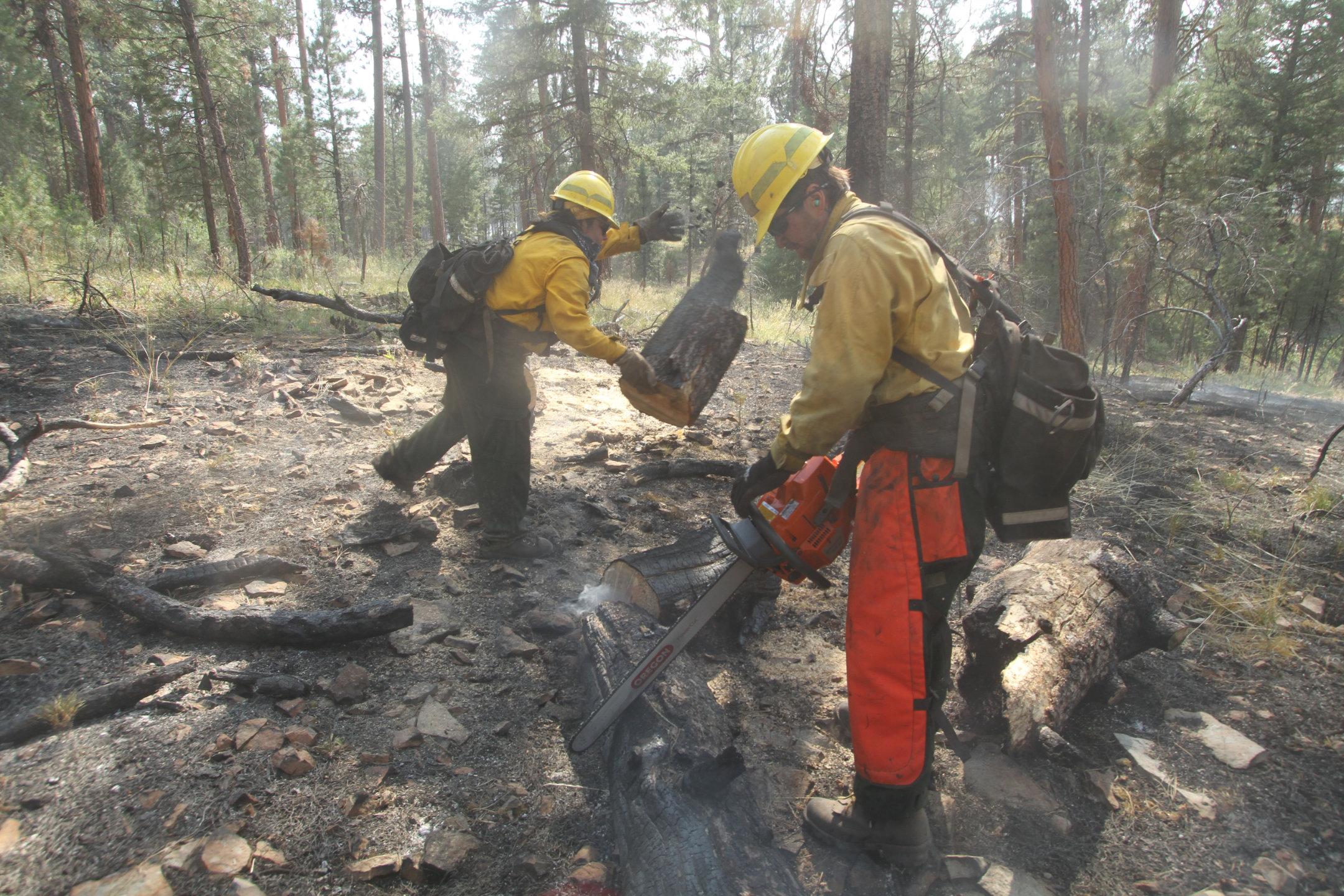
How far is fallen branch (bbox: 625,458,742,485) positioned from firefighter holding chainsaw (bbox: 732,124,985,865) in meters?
2.90

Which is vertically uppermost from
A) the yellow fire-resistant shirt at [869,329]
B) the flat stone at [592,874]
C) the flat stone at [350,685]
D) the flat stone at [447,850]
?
the yellow fire-resistant shirt at [869,329]

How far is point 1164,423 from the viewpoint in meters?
6.99

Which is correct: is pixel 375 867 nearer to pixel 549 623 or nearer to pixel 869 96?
pixel 549 623

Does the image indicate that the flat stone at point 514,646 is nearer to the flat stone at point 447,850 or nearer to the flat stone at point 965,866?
the flat stone at point 447,850

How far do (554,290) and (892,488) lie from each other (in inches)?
85.2

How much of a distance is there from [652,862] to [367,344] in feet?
24.1

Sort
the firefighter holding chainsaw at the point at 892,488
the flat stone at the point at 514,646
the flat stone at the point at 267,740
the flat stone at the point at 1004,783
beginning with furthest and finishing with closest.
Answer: the flat stone at the point at 514,646, the flat stone at the point at 1004,783, the flat stone at the point at 267,740, the firefighter holding chainsaw at the point at 892,488

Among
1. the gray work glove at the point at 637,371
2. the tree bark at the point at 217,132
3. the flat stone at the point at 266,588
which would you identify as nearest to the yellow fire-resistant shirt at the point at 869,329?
the gray work glove at the point at 637,371

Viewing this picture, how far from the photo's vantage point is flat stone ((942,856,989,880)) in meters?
2.11

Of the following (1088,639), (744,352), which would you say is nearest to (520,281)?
(1088,639)

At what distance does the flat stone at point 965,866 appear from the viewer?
6.93ft

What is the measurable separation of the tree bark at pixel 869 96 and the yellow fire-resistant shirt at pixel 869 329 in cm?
364

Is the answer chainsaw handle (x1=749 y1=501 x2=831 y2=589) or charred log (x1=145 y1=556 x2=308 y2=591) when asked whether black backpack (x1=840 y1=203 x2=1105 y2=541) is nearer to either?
chainsaw handle (x1=749 y1=501 x2=831 y2=589)

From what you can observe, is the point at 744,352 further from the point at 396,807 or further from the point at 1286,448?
the point at 396,807
